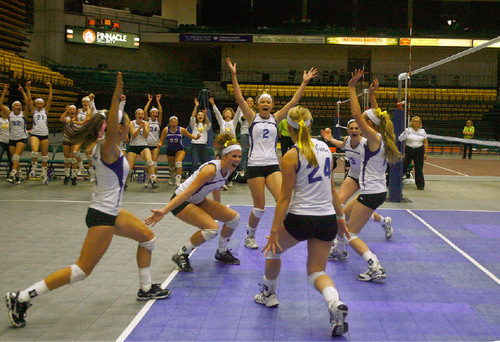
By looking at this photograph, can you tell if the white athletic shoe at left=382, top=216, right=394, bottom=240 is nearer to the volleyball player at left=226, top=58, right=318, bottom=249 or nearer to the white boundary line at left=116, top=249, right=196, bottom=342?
the volleyball player at left=226, top=58, right=318, bottom=249

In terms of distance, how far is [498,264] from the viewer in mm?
6625

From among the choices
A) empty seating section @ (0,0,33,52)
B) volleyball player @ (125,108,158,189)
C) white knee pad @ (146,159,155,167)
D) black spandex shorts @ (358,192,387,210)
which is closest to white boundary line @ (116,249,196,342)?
black spandex shorts @ (358,192,387,210)

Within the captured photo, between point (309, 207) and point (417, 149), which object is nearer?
point (309, 207)

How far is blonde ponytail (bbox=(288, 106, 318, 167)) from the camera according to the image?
14.0 ft

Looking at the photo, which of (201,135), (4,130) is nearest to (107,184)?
(201,135)

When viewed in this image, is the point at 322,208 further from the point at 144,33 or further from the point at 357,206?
the point at 144,33

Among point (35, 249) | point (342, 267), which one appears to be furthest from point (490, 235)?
point (35, 249)

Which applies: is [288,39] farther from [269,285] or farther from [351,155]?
[269,285]

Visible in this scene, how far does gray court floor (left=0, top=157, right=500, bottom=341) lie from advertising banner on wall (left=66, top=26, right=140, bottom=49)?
2031cm

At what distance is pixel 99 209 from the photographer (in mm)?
4574

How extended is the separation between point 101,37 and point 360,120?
99.9 feet

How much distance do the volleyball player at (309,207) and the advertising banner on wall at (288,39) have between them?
101ft

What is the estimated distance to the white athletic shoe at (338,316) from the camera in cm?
412

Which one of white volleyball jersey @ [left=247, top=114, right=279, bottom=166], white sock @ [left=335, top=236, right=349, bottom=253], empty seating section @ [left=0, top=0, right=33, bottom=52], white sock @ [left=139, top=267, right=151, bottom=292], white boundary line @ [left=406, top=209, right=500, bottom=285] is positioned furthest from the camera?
empty seating section @ [left=0, top=0, right=33, bottom=52]
